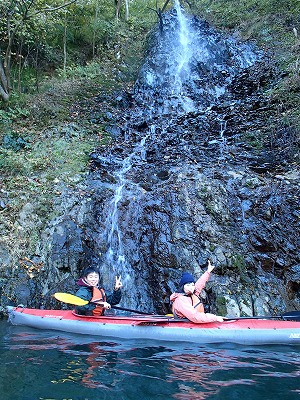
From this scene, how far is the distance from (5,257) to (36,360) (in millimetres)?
3686

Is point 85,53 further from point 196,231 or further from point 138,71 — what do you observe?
point 196,231

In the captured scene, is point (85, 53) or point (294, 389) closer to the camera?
point (294, 389)

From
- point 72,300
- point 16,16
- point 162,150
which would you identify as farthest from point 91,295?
point 16,16

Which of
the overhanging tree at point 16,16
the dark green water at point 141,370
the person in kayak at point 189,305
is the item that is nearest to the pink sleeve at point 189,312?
the person in kayak at point 189,305

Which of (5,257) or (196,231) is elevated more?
(196,231)

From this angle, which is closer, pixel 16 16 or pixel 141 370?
pixel 141 370

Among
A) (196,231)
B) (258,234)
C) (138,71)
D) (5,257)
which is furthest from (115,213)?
(138,71)

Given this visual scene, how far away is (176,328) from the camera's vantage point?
18.2 ft

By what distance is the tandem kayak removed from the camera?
208 inches

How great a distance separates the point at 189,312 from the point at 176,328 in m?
0.31

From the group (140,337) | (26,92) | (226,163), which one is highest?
(26,92)

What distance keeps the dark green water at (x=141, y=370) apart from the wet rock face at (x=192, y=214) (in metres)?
1.83

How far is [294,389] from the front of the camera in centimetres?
385

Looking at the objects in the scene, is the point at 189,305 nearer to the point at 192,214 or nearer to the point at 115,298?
the point at 115,298
